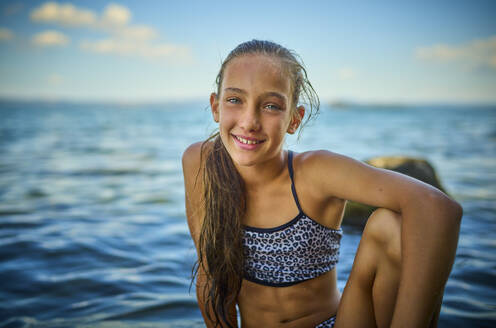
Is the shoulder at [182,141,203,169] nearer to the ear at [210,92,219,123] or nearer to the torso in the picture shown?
the ear at [210,92,219,123]

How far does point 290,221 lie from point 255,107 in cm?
65

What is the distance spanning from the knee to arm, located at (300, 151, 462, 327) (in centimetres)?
4

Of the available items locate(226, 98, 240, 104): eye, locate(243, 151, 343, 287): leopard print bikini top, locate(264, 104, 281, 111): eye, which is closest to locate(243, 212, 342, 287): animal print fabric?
locate(243, 151, 343, 287): leopard print bikini top

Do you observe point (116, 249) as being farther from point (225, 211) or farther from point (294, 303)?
point (294, 303)

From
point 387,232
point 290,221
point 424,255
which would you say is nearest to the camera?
point 424,255

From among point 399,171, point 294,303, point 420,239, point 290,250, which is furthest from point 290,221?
point 399,171

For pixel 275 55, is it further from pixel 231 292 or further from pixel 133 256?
pixel 133 256

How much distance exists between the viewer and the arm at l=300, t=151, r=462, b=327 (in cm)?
161

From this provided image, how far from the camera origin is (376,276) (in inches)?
70.6

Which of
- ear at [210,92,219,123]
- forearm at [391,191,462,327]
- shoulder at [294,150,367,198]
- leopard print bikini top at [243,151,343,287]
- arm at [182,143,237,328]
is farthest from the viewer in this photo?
arm at [182,143,237,328]

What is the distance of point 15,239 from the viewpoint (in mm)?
4039

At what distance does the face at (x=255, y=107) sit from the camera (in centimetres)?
191

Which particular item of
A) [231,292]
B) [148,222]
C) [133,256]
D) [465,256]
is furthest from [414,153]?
[231,292]

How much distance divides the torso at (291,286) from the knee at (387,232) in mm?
320
